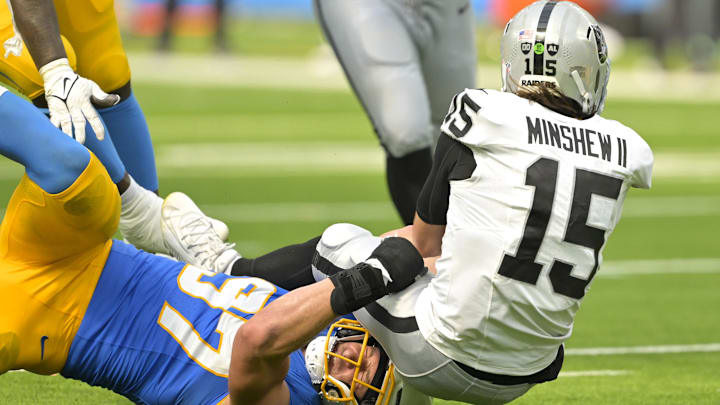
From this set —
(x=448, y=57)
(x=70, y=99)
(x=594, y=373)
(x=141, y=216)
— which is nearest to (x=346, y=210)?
(x=448, y=57)

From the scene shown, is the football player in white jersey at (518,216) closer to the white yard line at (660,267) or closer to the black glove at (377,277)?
the black glove at (377,277)

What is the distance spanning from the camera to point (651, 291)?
4.91 meters

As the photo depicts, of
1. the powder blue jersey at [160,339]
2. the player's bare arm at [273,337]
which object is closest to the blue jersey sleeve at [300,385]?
the powder blue jersey at [160,339]

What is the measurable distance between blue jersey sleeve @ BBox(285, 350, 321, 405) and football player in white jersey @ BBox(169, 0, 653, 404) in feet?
0.75

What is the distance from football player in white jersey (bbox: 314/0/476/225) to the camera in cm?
403

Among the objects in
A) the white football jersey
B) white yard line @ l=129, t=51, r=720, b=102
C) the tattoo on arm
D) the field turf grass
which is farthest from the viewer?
white yard line @ l=129, t=51, r=720, b=102

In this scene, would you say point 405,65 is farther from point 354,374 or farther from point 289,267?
point 354,374

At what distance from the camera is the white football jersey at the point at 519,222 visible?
238 cm

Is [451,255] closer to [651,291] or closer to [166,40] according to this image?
[651,291]

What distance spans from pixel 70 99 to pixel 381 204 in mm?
4112

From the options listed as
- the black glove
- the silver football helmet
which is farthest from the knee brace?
the silver football helmet

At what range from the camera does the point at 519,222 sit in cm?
238

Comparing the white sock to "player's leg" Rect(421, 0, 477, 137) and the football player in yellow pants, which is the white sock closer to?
the football player in yellow pants

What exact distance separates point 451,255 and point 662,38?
1364 cm
